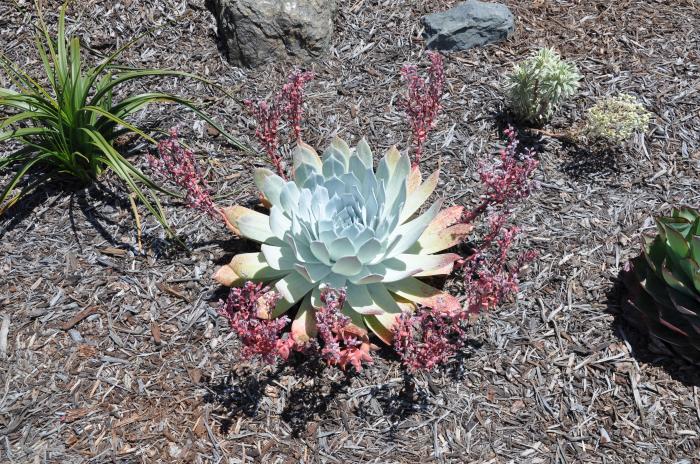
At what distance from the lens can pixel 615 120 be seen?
3445 millimetres

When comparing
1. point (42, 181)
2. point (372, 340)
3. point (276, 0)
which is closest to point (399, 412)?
point (372, 340)

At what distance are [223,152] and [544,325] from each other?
1848 mm

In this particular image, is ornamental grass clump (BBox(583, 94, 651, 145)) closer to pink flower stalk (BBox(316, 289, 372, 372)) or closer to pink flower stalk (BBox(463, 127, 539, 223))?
pink flower stalk (BBox(463, 127, 539, 223))

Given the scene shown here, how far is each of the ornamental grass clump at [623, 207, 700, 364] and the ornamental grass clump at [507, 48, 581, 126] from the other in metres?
0.94

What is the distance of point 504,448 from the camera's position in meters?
2.63

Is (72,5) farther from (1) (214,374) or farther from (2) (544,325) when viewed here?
(2) (544,325)

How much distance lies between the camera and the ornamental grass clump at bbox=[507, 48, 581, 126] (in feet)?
11.4

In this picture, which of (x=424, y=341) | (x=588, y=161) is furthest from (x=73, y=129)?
(x=588, y=161)

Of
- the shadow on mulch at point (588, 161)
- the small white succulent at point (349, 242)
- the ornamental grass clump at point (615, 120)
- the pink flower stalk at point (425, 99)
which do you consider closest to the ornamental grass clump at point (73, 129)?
the small white succulent at point (349, 242)

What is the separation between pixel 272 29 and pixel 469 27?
3.86 feet

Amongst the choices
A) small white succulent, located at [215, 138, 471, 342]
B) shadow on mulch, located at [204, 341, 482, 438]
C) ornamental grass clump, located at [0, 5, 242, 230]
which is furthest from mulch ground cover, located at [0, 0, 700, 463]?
small white succulent, located at [215, 138, 471, 342]

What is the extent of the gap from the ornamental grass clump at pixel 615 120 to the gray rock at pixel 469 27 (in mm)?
856

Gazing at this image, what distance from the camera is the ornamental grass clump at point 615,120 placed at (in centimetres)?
345

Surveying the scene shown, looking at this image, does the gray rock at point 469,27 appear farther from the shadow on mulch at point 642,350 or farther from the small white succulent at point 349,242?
the shadow on mulch at point 642,350
